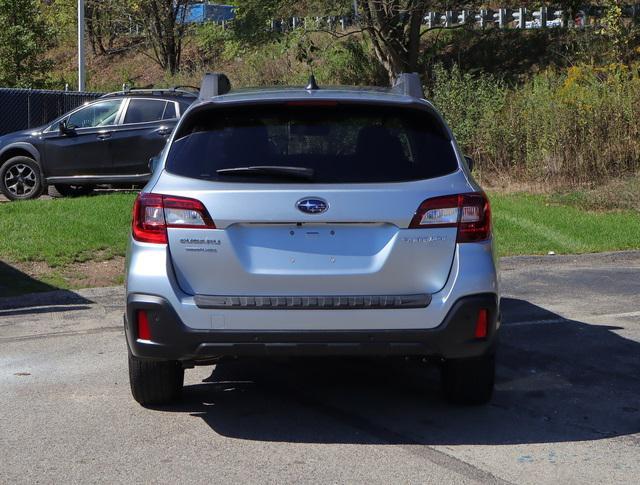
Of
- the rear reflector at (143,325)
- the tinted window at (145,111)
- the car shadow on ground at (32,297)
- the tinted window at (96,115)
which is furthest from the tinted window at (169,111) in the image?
the rear reflector at (143,325)

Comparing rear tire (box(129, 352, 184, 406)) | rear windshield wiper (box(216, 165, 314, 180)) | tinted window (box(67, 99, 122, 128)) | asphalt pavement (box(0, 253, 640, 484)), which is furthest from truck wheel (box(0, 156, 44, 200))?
rear windshield wiper (box(216, 165, 314, 180))

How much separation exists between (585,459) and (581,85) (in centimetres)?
1642

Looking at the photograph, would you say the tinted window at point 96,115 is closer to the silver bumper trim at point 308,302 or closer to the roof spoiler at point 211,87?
the roof spoiler at point 211,87

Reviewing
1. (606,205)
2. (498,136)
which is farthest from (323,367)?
(498,136)

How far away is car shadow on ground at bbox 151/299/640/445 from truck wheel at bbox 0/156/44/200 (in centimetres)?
1111

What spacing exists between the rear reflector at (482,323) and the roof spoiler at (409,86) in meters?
1.35

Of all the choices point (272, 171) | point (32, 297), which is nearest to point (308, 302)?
point (272, 171)

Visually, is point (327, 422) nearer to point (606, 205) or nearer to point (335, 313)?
point (335, 313)

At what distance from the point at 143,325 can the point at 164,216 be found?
582mm

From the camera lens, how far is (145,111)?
58.6 ft

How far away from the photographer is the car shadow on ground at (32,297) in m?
9.84

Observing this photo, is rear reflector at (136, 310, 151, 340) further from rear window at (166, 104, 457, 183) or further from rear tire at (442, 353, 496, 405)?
rear tire at (442, 353, 496, 405)

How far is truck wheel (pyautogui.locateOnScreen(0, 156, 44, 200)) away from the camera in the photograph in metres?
17.7

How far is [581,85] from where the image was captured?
20.9 metres
